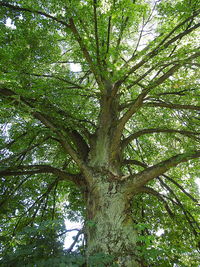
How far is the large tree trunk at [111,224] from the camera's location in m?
2.56

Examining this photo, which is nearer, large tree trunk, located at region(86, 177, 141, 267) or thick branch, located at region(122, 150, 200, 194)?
large tree trunk, located at region(86, 177, 141, 267)

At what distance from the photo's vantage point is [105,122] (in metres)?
4.28

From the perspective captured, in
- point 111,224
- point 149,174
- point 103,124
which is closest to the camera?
point 111,224

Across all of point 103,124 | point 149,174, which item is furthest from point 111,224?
point 103,124

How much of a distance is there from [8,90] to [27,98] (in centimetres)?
35

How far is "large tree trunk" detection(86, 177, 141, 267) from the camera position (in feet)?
8.40

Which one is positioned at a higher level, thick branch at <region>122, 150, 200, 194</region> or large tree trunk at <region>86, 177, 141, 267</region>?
thick branch at <region>122, 150, 200, 194</region>

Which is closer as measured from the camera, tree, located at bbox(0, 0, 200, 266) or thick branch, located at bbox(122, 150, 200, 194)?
tree, located at bbox(0, 0, 200, 266)

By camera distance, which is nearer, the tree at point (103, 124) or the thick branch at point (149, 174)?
the tree at point (103, 124)

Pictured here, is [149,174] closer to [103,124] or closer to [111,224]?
[111,224]

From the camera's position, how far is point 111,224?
280 cm

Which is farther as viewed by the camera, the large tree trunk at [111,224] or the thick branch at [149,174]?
the thick branch at [149,174]

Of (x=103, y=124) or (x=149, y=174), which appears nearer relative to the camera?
(x=149, y=174)

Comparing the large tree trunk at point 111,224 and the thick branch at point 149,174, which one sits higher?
the thick branch at point 149,174
